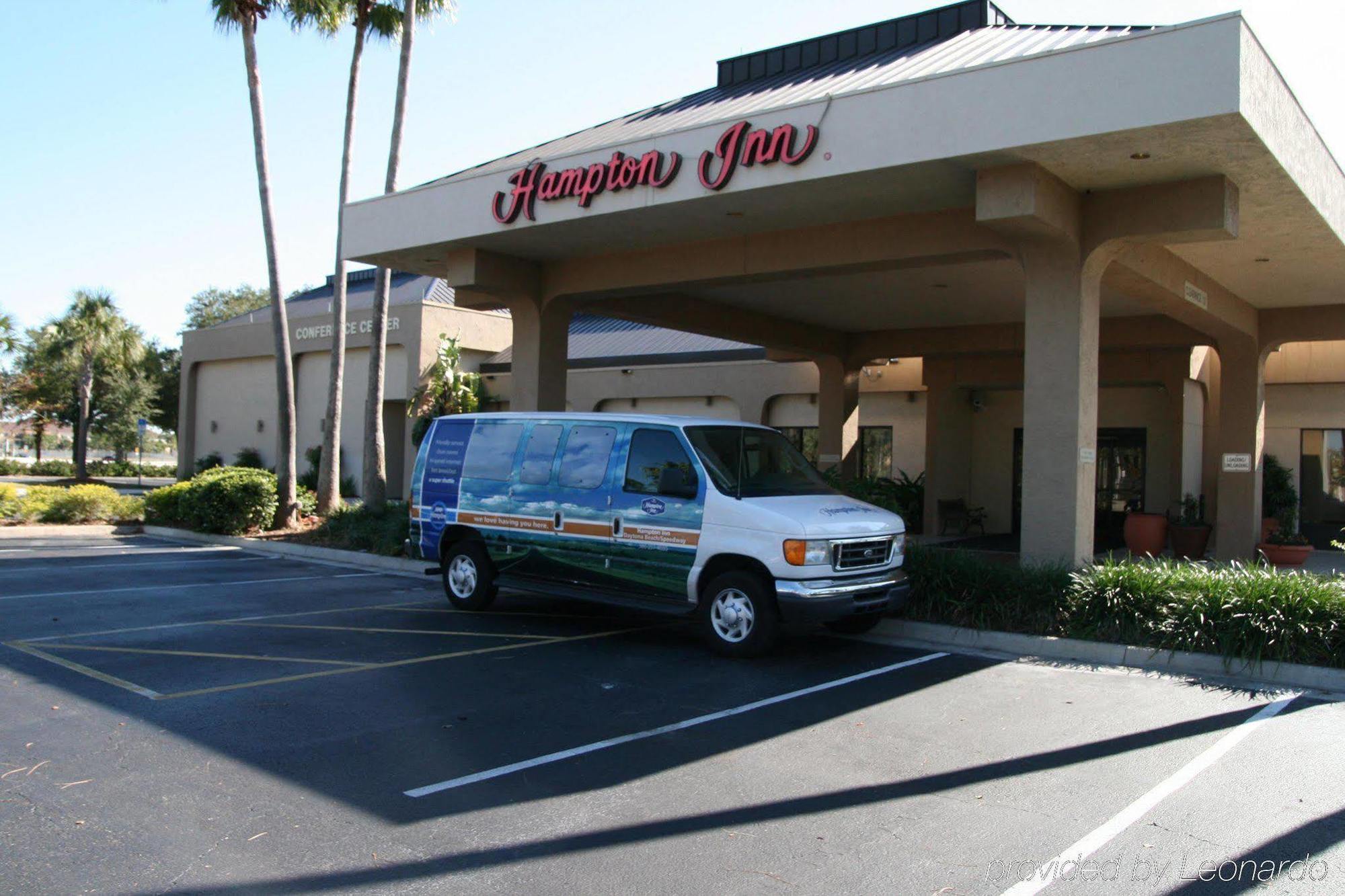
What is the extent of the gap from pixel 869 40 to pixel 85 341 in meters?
39.6

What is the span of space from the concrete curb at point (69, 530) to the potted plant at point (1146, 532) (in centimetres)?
1917

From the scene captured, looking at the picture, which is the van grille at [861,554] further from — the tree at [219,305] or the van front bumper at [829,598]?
the tree at [219,305]

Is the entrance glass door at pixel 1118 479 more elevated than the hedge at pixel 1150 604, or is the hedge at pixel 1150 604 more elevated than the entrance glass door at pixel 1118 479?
the entrance glass door at pixel 1118 479

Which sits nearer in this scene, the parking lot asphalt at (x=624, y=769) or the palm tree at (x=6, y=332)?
the parking lot asphalt at (x=624, y=769)

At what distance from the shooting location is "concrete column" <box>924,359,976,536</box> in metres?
22.0

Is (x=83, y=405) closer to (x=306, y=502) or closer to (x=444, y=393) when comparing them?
(x=444, y=393)

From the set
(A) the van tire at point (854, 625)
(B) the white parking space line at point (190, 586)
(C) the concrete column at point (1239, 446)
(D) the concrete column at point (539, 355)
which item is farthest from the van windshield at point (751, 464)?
(C) the concrete column at point (1239, 446)

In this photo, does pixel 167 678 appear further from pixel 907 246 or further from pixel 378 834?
pixel 907 246

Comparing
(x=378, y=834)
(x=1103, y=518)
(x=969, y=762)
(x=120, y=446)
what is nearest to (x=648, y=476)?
(x=969, y=762)

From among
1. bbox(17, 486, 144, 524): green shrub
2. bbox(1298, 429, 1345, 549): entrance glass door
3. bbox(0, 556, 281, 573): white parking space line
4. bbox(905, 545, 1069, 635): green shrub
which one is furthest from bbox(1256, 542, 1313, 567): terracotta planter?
bbox(17, 486, 144, 524): green shrub

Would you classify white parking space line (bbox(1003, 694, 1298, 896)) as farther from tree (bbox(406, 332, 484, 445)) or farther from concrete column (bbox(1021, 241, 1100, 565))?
tree (bbox(406, 332, 484, 445))

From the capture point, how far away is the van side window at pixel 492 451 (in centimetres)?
1089

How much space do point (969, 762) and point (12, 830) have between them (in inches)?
204

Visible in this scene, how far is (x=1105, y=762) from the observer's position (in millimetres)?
6340
